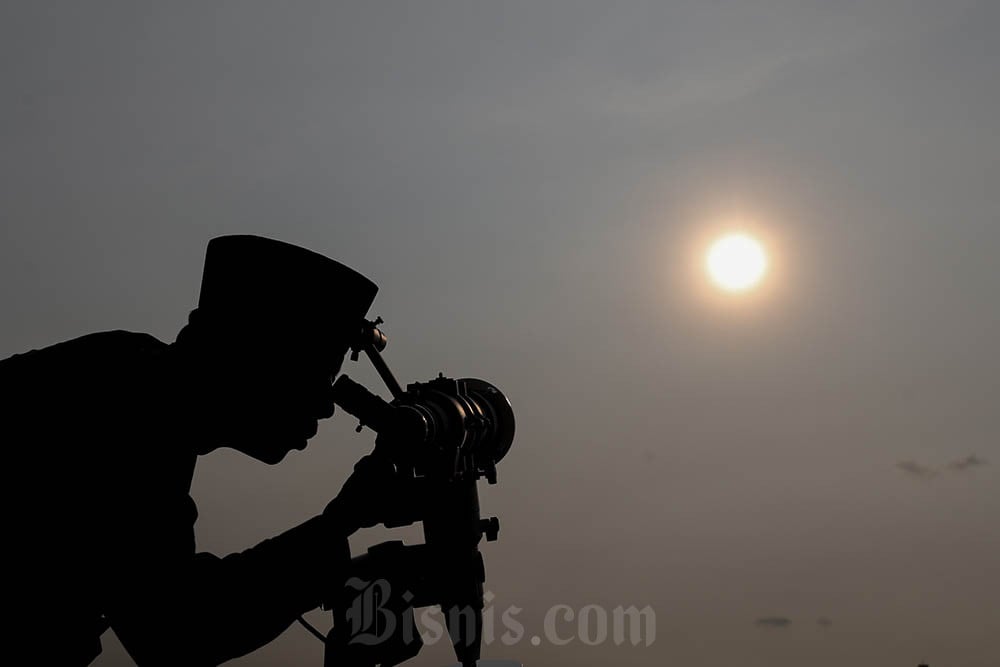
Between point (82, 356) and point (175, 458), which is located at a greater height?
point (82, 356)

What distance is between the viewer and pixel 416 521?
595 cm

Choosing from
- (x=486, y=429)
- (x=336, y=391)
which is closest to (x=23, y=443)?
(x=336, y=391)

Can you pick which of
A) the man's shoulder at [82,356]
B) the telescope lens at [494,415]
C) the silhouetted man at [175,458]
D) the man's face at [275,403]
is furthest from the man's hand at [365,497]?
the telescope lens at [494,415]

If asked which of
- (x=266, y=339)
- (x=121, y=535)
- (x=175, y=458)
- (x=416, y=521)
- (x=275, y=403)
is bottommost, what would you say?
(x=121, y=535)

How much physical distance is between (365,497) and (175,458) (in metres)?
0.99

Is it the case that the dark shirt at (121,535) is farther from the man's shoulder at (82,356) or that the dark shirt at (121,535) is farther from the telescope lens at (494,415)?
the telescope lens at (494,415)

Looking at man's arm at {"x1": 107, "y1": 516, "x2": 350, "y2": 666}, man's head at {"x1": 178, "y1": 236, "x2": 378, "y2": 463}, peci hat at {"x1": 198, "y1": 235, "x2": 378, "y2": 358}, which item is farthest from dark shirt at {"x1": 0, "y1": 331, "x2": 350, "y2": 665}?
peci hat at {"x1": 198, "y1": 235, "x2": 378, "y2": 358}

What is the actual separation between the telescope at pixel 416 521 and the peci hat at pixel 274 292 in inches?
12.6

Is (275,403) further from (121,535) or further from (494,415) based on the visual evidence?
(494,415)

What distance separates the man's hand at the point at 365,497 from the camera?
5531 millimetres

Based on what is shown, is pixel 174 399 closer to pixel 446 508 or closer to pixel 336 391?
pixel 336 391

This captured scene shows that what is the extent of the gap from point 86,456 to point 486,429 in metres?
2.60

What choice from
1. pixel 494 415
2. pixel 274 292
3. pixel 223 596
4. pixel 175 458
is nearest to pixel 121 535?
pixel 175 458

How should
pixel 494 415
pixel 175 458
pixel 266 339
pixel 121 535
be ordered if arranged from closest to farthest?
pixel 121 535
pixel 266 339
pixel 175 458
pixel 494 415
